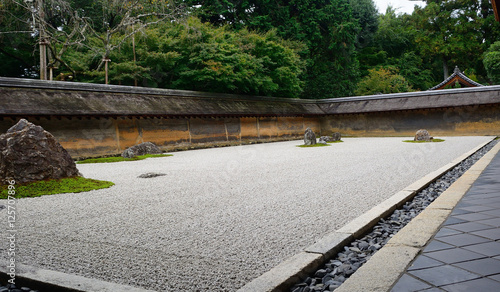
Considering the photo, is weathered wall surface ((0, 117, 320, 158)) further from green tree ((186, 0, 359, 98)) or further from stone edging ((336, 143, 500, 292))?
stone edging ((336, 143, 500, 292))

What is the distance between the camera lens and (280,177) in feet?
21.5

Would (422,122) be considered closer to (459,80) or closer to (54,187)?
(459,80)

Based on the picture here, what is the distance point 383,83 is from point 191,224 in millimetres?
28319

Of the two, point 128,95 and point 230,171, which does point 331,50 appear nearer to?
Answer: point 128,95

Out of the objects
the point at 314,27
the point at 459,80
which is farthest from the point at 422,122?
the point at 314,27

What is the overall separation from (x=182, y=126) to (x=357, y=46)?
84.3ft

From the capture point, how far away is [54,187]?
5664 millimetres

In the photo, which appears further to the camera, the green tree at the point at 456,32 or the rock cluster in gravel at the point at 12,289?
the green tree at the point at 456,32

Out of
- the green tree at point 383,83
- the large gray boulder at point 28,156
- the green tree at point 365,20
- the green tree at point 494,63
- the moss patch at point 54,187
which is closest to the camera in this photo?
the moss patch at point 54,187

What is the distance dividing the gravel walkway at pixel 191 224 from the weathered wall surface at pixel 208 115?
258 inches

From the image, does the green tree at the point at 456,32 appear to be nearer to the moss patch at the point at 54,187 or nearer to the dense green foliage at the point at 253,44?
the dense green foliage at the point at 253,44

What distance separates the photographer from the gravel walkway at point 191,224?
94.2 inches

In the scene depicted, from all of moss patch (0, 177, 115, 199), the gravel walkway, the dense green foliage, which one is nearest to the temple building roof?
the dense green foliage

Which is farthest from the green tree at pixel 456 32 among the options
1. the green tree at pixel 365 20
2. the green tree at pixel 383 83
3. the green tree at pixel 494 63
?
the green tree at pixel 383 83
